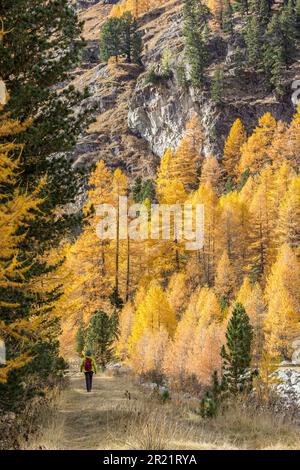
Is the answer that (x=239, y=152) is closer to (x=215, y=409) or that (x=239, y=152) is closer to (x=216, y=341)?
(x=216, y=341)

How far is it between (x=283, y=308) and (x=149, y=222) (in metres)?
18.4

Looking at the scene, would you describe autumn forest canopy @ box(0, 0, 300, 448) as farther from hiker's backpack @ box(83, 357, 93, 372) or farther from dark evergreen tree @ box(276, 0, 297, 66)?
hiker's backpack @ box(83, 357, 93, 372)

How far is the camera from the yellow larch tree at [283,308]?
33.7m

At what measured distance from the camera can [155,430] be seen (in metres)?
7.04

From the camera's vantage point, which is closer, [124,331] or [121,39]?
[124,331]

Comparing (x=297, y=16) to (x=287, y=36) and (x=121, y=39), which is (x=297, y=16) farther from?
(x=121, y=39)

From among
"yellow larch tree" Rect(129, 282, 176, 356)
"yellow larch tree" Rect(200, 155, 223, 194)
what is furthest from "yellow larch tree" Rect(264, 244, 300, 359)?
"yellow larch tree" Rect(200, 155, 223, 194)

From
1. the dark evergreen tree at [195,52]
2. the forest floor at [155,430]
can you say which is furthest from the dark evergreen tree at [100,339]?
the dark evergreen tree at [195,52]

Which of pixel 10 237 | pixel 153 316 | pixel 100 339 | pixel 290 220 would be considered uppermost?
pixel 290 220

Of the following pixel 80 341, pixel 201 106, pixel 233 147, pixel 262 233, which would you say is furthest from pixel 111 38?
pixel 80 341

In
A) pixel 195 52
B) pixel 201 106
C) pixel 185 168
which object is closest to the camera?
pixel 185 168

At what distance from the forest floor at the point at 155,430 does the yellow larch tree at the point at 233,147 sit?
67113mm

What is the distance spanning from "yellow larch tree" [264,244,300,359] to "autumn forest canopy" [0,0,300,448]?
12 cm

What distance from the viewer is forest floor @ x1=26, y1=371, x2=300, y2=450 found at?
7.03 metres
